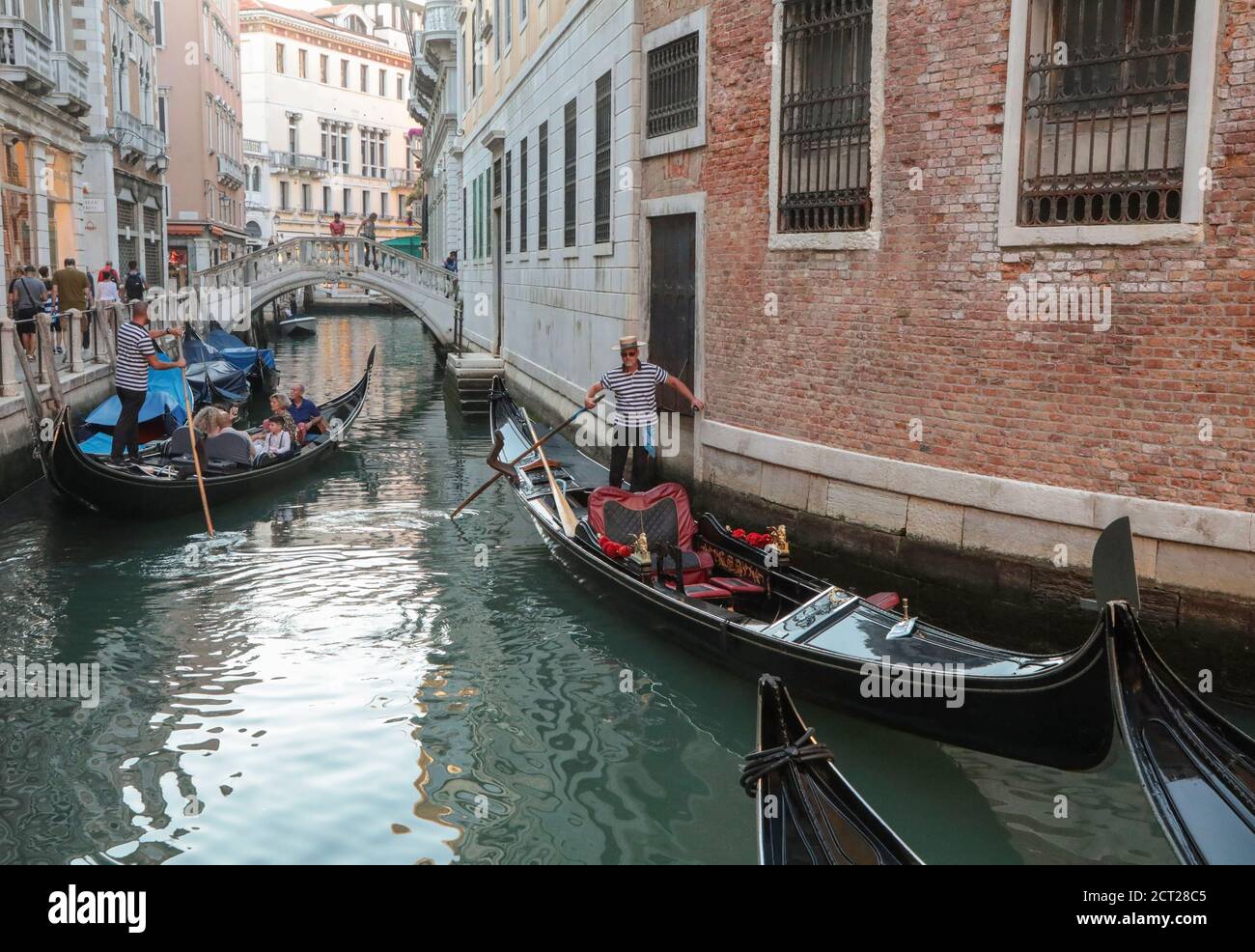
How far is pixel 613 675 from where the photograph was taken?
20.2 feet

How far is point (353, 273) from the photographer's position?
2302 cm

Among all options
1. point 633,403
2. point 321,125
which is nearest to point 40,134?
point 633,403

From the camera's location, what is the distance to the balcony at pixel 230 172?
3300 cm

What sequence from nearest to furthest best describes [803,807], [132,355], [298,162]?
1. [803,807]
2. [132,355]
3. [298,162]

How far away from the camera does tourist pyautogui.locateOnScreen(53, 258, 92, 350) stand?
543 inches

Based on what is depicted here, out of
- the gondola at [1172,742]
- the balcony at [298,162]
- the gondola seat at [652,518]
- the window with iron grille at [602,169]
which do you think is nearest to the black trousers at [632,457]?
the gondola seat at [652,518]

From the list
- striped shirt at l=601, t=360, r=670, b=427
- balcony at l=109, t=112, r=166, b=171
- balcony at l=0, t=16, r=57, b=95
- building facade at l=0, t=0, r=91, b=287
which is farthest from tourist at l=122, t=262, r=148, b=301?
striped shirt at l=601, t=360, r=670, b=427

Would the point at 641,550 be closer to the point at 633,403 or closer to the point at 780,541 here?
the point at 780,541

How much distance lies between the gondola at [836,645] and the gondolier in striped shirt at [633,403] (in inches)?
22.2

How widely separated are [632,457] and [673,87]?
2948mm

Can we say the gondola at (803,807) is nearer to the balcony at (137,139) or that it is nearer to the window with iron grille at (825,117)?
the window with iron grille at (825,117)

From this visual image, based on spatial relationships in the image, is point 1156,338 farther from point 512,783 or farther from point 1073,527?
point 512,783
